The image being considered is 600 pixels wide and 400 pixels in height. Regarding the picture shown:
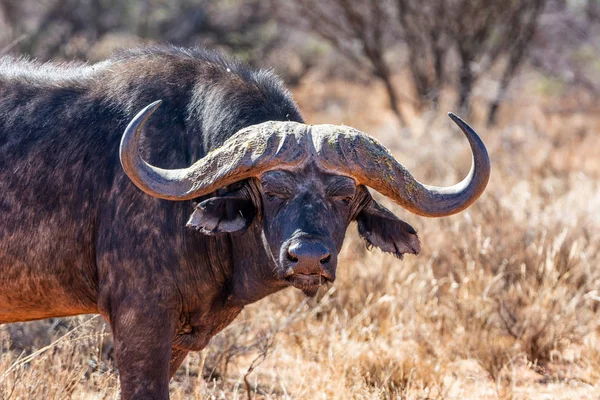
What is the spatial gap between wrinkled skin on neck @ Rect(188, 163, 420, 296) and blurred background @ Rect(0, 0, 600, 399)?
1.13m

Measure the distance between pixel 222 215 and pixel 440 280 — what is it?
3332mm

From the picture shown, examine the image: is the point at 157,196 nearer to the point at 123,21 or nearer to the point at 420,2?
the point at 420,2

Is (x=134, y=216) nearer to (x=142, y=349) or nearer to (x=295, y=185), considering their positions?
(x=142, y=349)

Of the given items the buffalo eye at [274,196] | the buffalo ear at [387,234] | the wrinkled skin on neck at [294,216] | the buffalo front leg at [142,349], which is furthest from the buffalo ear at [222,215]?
the buffalo ear at [387,234]

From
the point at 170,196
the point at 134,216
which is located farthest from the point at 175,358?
the point at 170,196

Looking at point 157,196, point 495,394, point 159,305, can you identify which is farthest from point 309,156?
point 495,394

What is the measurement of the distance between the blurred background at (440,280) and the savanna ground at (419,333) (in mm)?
18

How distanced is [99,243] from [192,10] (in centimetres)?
1517

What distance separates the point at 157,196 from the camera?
12.8 feet

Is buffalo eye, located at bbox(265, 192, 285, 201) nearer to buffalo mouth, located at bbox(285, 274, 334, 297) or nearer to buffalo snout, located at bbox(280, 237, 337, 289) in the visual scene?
buffalo snout, located at bbox(280, 237, 337, 289)

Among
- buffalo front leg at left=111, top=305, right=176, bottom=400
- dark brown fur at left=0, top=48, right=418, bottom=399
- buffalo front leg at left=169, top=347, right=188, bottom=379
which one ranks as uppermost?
dark brown fur at left=0, top=48, right=418, bottom=399

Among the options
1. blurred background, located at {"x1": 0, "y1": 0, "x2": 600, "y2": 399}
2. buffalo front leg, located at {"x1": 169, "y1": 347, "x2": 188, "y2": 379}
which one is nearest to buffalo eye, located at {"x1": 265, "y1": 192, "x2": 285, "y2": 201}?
buffalo front leg, located at {"x1": 169, "y1": 347, "x2": 188, "y2": 379}

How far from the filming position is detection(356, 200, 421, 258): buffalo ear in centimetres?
440

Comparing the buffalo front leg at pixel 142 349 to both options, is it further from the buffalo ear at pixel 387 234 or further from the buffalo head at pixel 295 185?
the buffalo ear at pixel 387 234
